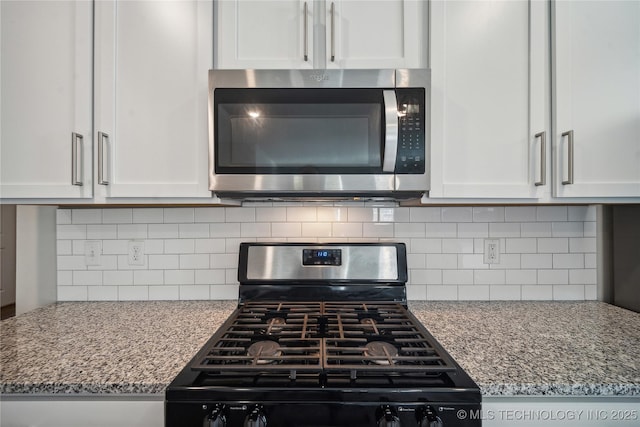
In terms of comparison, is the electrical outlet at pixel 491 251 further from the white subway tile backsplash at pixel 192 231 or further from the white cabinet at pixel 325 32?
the white subway tile backsplash at pixel 192 231

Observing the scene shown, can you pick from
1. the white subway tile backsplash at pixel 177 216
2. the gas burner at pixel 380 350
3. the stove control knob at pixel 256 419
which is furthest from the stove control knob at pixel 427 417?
the white subway tile backsplash at pixel 177 216

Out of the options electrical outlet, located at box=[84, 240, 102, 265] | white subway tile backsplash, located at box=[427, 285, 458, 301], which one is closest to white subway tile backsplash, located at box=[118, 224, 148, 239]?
electrical outlet, located at box=[84, 240, 102, 265]

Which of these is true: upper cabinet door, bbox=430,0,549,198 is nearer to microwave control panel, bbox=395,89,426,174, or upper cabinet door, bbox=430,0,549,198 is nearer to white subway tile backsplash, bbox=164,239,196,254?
microwave control panel, bbox=395,89,426,174

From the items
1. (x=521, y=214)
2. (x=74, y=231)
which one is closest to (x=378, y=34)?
(x=521, y=214)

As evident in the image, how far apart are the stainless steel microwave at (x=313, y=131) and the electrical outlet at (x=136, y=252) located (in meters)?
0.63

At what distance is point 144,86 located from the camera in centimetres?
122

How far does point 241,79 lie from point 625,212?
5.46 feet

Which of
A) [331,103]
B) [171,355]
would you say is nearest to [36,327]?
[171,355]

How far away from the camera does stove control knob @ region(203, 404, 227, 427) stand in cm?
77

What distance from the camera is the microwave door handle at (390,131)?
113 centimetres

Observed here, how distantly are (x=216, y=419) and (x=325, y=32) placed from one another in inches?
48.6

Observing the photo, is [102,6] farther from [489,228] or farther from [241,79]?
[489,228]

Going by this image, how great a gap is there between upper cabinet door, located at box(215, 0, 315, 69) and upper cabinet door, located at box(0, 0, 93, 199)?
1.61ft

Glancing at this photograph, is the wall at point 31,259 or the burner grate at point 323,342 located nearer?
the burner grate at point 323,342
